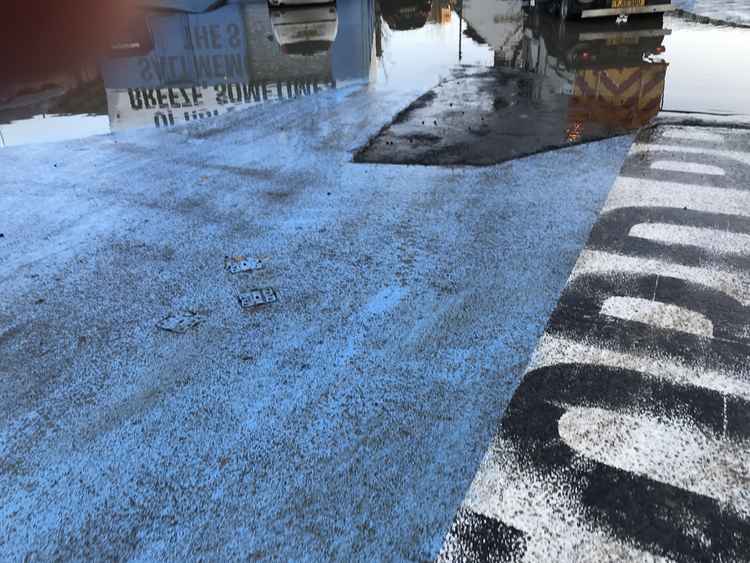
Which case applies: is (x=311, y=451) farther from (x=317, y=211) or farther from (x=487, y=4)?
(x=487, y=4)

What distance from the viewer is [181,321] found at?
4691 mm

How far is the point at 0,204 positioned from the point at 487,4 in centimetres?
2450

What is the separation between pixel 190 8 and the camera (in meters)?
25.5

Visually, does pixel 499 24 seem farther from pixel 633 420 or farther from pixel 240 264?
pixel 633 420

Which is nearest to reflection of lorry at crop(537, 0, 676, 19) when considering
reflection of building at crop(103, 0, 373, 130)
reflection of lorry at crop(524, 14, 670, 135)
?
reflection of lorry at crop(524, 14, 670, 135)

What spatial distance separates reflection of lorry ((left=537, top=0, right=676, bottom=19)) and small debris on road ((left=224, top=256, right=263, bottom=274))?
16777 millimetres

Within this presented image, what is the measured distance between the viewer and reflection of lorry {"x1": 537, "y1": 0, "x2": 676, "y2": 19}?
17406 mm

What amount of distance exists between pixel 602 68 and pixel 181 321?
11.4m

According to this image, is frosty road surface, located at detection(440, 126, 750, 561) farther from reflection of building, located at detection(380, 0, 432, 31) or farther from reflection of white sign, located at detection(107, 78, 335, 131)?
reflection of building, located at detection(380, 0, 432, 31)

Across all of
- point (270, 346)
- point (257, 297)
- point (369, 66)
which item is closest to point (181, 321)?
point (257, 297)

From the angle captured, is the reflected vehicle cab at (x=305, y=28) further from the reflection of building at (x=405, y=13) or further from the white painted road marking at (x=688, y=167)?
the white painted road marking at (x=688, y=167)

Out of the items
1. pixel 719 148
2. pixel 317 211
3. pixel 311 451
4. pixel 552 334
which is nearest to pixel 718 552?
pixel 552 334

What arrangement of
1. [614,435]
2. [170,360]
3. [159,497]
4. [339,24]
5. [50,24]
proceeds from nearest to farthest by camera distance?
[159,497], [614,435], [170,360], [339,24], [50,24]

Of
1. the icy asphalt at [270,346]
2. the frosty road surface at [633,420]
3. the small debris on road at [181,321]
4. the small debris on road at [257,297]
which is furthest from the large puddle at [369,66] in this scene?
the small debris on road at [181,321]
